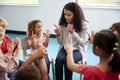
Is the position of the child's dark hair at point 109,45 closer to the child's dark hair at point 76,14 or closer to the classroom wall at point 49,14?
the child's dark hair at point 76,14

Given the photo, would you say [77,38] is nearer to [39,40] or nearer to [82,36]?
[82,36]

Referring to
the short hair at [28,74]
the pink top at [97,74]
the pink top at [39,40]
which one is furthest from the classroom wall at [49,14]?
the short hair at [28,74]

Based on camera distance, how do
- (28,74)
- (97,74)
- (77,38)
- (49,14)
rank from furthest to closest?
1. (49,14)
2. (77,38)
3. (97,74)
4. (28,74)

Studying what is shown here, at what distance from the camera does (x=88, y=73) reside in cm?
145

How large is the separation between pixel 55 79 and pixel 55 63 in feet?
0.56

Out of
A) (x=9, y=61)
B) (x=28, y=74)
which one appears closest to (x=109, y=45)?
A: (x=28, y=74)

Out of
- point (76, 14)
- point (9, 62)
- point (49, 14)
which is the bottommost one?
point (49, 14)

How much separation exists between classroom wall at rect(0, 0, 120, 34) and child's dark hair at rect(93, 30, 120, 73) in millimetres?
2845

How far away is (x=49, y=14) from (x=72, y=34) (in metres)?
2.51

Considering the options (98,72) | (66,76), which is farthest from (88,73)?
(66,76)

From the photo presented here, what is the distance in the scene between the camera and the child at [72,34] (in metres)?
2.21

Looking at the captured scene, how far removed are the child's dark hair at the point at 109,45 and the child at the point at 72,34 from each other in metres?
0.75

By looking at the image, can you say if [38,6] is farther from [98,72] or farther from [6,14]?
[98,72]

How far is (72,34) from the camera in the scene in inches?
88.6
